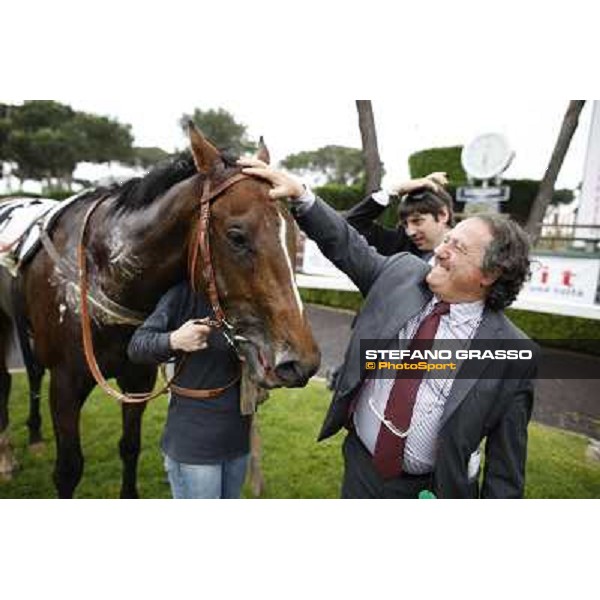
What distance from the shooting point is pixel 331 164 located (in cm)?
312

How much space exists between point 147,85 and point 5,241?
3.92 feet

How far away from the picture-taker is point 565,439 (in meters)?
2.21

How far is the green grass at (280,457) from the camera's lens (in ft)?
6.60

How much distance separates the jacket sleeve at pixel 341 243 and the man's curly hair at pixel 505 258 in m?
0.33

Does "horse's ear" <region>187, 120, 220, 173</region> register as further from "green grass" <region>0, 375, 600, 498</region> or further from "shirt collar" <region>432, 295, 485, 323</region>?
"green grass" <region>0, 375, 600, 498</region>

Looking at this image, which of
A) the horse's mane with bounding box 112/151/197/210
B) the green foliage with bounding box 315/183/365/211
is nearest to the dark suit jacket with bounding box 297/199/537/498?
the horse's mane with bounding box 112/151/197/210

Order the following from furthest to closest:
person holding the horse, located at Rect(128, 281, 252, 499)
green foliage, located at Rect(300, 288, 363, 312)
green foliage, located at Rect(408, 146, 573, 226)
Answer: green foliage, located at Rect(300, 288, 363, 312) → green foliage, located at Rect(408, 146, 573, 226) → person holding the horse, located at Rect(128, 281, 252, 499)

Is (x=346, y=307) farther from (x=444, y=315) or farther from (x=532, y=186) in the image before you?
(x=444, y=315)

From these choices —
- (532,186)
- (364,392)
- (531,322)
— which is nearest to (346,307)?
(531,322)

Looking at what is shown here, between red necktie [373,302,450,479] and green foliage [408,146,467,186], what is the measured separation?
111cm

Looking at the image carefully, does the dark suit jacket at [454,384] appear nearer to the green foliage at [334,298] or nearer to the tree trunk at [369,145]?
the tree trunk at [369,145]

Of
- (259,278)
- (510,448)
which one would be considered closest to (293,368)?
(259,278)

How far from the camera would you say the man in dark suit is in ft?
4.07
